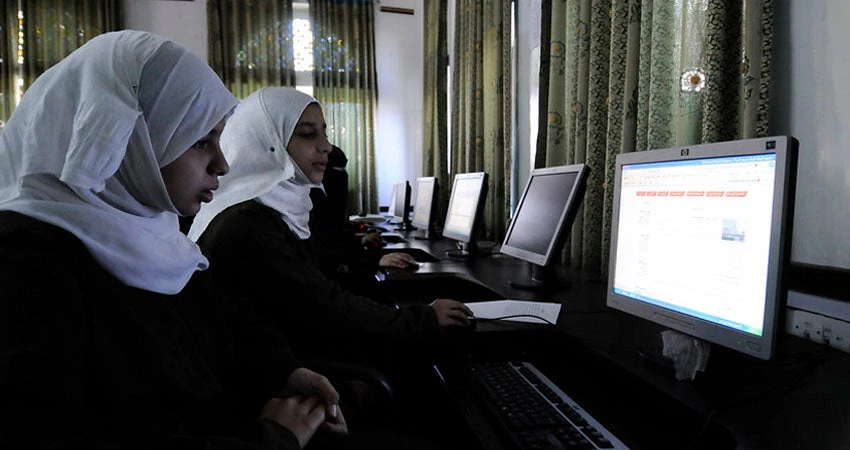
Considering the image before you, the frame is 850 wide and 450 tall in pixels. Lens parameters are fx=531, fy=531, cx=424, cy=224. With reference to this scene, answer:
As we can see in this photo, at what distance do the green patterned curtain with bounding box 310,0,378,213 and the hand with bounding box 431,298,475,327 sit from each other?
171 inches

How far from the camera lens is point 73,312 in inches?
25.9

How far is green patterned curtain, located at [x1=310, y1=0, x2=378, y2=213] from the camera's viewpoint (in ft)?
17.7

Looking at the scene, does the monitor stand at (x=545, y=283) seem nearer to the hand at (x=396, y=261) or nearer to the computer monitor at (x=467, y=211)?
the hand at (x=396, y=261)

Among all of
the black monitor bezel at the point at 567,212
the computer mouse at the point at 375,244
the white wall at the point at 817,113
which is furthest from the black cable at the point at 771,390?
the computer mouse at the point at 375,244

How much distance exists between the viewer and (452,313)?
130 cm

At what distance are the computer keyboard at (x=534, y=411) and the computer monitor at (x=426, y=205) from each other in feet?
7.04

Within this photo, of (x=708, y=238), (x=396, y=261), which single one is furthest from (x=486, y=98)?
(x=708, y=238)

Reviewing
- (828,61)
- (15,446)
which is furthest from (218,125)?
(828,61)

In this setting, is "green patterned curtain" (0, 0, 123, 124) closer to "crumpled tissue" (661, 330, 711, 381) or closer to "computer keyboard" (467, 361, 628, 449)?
"computer keyboard" (467, 361, 628, 449)

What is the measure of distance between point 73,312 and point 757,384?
0.98m

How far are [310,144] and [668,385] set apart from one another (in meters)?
1.25

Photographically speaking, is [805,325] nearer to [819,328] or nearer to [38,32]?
[819,328]

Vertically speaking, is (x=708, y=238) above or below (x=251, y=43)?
below

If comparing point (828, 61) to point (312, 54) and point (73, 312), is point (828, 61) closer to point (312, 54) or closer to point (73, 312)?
point (73, 312)
